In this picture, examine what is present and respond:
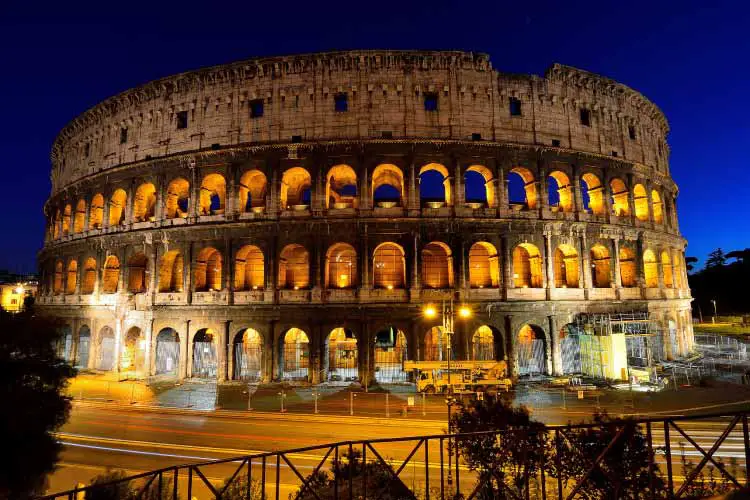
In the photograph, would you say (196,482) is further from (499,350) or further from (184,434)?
(499,350)

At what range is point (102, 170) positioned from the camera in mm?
27156

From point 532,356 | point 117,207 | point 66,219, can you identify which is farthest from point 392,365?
point 66,219

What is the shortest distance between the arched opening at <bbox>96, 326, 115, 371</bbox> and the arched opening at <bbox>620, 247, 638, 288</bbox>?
31933 mm

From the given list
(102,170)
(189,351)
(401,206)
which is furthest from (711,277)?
(102,170)

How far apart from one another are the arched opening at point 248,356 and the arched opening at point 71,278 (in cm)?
1375

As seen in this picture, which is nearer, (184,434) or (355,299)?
(184,434)

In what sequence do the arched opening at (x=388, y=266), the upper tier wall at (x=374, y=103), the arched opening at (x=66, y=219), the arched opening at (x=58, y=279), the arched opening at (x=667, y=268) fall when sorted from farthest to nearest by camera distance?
the arched opening at (x=66, y=219)
the arched opening at (x=58, y=279)
the arched opening at (x=667, y=268)
the arched opening at (x=388, y=266)
the upper tier wall at (x=374, y=103)

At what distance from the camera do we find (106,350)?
26141 mm

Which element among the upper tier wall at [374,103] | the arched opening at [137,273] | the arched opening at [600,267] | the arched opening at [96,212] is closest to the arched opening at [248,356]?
the arched opening at [137,273]

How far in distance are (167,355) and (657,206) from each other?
32.8 m

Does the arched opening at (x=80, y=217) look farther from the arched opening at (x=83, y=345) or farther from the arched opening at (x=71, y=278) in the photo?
the arched opening at (x=83, y=345)

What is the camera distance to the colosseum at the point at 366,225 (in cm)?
2166

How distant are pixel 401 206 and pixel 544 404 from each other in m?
11.7

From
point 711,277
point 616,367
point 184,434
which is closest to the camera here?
point 184,434
